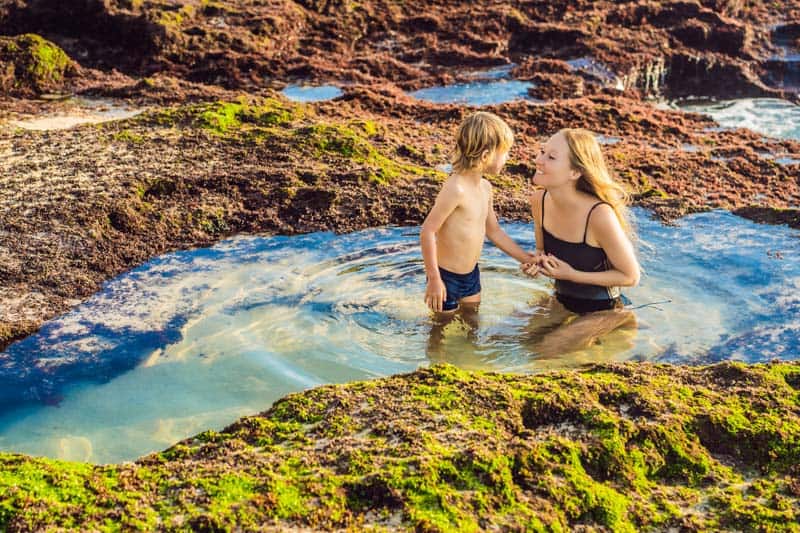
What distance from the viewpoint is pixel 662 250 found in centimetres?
690

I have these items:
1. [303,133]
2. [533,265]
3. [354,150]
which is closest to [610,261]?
[533,265]

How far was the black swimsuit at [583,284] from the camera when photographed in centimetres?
561

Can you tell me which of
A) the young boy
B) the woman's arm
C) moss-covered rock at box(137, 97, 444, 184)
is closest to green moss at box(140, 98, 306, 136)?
moss-covered rock at box(137, 97, 444, 184)

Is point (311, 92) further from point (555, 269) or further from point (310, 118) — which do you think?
point (555, 269)

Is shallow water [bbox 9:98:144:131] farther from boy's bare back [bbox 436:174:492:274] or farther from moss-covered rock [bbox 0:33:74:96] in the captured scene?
boy's bare back [bbox 436:174:492:274]

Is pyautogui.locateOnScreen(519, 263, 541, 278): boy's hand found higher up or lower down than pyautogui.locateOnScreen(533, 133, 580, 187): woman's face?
lower down

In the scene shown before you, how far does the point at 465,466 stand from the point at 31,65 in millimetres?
9960

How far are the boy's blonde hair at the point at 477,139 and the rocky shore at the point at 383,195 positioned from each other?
1.71 m

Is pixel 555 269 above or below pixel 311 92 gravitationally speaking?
below

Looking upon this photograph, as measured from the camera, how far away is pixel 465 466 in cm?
328

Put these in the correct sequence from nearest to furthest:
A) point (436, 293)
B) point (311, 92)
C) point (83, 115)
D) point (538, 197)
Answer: point (436, 293), point (538, 197), point (83, 115), point (311, 92)

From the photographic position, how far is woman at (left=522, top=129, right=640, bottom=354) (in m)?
5.43

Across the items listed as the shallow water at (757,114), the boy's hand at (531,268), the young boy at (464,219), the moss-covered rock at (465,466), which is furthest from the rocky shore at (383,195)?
the young boy at (464,219)

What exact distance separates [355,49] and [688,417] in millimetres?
11858
